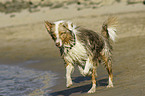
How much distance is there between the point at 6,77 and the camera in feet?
39.3

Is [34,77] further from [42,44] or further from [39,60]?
[42,44]

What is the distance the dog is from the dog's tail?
0.30 meters

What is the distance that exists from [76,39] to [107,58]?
1493 mm

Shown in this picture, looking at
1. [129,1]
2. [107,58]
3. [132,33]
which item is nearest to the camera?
[107,58]

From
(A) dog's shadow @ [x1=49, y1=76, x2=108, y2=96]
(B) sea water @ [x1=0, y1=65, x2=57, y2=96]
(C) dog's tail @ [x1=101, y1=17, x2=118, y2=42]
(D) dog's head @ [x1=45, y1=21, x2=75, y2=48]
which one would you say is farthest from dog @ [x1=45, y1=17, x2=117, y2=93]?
(B) sea water @ [x1=0, y1=65, x2=57, y2=96]

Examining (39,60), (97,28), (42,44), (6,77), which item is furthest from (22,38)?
(6,77)

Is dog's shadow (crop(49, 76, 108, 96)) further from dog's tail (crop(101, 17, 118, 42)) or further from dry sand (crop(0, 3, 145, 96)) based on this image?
dog's tail (crop(101, 17, 118, 42))

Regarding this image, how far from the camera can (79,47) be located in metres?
7.16

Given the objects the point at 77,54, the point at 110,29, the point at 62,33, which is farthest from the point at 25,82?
the point at 62,33

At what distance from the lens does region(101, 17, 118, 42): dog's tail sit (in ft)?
28.3

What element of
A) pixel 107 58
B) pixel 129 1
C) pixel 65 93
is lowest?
pixel 65 93

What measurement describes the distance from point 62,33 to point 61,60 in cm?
634

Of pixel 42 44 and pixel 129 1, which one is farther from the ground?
pixel 129 1

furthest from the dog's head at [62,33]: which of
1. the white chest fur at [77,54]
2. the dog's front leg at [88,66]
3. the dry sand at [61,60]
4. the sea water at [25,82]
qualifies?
the sea water at [25,82]
